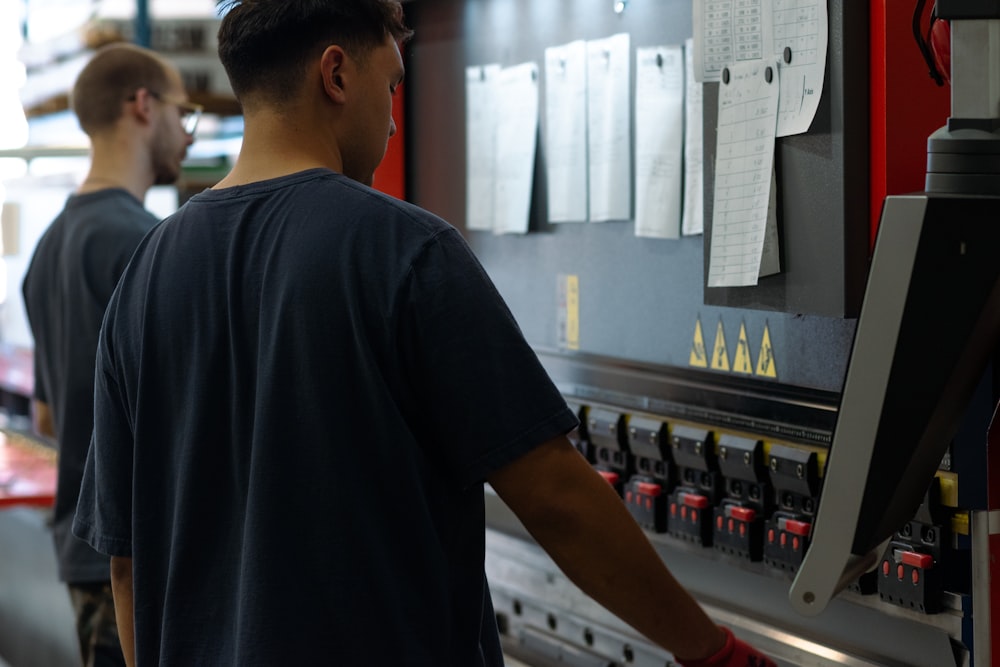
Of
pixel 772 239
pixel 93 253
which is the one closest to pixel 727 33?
pixel 772 239

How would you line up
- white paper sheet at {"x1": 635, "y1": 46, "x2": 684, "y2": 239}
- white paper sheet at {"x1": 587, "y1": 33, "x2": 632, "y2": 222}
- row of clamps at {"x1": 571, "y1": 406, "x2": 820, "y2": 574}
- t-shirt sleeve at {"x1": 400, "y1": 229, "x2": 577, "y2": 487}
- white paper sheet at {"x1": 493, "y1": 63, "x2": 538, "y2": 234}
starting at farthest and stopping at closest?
1. white paper sheet at {"x1": 493, "y1": 63, "x2": 538, "y2": 234}
2. white paper sheet at {"x1": 587, "y1": 33, "x2": 632, "y2": 222}
3. white paper sheet at {"x1": 635, "y1": 46, "x2": 684, "y2": 239}
4. row of clamps at {"x1": 571, "y1": 406, "x2": 820, "y2": 574}
5. t-shirt sleeve at {"x1": 400, "y1": 229, "x2": 577, "y2": 487}

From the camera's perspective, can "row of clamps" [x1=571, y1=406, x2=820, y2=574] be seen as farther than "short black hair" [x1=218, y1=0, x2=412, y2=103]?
Yes

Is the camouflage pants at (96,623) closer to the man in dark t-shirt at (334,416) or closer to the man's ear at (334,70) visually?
the man in dark t-shirt at (334,416)

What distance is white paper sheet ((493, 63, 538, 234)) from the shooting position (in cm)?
246

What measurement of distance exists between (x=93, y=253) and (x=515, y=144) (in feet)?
3.09

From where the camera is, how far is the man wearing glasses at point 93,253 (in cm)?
263

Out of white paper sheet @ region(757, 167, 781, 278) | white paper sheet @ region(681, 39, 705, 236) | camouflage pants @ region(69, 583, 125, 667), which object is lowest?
camouflage pants @ region(69, 583, 125, 667)

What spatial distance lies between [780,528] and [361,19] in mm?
970

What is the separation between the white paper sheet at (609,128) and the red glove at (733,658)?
0.98m

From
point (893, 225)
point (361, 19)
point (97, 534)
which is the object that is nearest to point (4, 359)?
point (97, 534)

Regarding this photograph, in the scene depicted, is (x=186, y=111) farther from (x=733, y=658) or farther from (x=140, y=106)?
(x=733, y=658)

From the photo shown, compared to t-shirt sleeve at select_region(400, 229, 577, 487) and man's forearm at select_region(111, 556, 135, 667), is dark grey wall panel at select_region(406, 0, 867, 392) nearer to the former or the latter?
t-shirt sleeve at select_region(400, 229, 577, 487)

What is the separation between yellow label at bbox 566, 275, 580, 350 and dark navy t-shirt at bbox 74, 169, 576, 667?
1.00 m

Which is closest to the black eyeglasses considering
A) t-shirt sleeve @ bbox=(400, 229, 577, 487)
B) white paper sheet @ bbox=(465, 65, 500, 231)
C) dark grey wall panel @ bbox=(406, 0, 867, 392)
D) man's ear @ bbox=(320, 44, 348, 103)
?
dark grey wall panel @ bbox=(406, 0, 867, 392)
